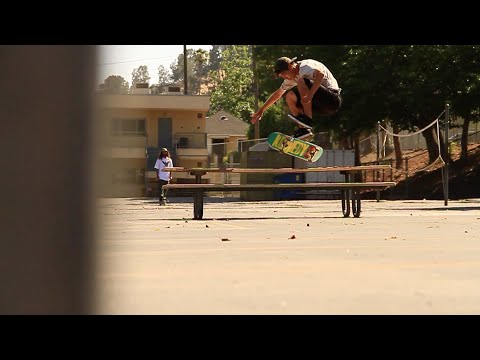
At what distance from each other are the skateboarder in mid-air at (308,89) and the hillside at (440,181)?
24.4 m

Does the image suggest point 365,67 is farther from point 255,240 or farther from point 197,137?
point 255,240

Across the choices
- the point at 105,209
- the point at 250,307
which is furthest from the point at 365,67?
the point at 105,209

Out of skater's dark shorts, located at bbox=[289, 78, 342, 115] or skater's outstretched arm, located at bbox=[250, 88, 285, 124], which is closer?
skater's dark shorts, located at bbox=[289, 78, 342, 115]

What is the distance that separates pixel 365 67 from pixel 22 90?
43.6 m

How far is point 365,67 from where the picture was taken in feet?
144

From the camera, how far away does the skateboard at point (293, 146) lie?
15.1m

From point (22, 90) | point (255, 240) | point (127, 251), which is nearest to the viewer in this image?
point (22, 90)

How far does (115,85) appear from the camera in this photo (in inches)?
55.0

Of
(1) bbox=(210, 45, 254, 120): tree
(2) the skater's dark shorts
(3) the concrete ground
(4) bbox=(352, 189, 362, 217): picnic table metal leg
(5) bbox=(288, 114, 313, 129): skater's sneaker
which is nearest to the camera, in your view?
(3) the concrete ground

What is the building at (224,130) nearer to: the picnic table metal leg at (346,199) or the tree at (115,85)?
the picnic table metal leg at (346,199)

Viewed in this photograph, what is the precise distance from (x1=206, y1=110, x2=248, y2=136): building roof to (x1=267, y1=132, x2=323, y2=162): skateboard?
275ft

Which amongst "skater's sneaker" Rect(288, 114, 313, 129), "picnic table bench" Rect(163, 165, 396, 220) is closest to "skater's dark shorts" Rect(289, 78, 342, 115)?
"skater's sneaker" Rect(288, 114, 313, 129)

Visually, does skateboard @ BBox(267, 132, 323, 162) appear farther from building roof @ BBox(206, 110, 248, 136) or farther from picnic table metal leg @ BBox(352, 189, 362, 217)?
building roof @ BBox(206, 110, 248, 136)

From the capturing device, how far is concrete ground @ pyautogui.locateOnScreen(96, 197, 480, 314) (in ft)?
14.3
